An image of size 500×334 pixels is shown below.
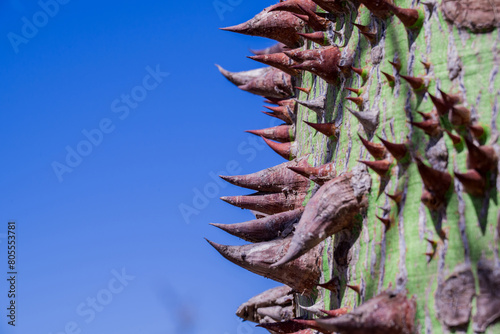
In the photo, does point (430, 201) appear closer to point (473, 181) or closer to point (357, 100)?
point (473, 181)

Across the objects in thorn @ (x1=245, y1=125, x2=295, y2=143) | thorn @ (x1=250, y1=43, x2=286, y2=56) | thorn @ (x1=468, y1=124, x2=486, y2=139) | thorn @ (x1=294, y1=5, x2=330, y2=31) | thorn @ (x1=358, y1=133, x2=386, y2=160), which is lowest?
thorn @ (x1=468, y1=124, x2=486, y2=139)

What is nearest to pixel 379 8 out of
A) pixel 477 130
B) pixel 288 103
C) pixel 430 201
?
pixel 477 130

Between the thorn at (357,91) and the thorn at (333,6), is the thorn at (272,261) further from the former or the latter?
the thorn at (333,6)

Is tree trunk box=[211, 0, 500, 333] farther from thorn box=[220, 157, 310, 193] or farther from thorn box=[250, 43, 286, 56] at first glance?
thorn box=[250, 43, 286, 56]

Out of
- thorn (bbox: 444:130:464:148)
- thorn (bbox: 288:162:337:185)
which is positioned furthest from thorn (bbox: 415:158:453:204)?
thorn (bbox: 288:162:337:185)

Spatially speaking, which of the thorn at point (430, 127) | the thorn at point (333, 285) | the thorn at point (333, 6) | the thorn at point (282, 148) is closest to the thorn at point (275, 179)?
the thorn at point (282, 148)

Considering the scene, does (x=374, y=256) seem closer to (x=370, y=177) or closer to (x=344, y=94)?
(x=370, y=177)
